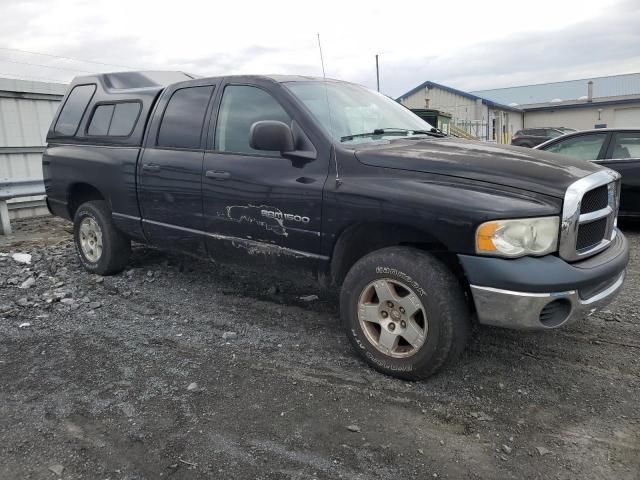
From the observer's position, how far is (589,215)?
3125 millimetres

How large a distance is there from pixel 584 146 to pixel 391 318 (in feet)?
20.0

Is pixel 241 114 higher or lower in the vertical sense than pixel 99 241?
higher

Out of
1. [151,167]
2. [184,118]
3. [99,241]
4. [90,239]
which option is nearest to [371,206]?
[184,118]

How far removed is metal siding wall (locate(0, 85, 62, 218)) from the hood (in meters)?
7.84

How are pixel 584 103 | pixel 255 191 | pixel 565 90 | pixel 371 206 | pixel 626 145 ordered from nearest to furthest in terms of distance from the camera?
pixel 371 206
pixel 255 191
pixel 626 145
pixel 584 103
pixel 565 90

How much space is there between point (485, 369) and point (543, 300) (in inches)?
33.0

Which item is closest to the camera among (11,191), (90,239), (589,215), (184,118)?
(589,215)

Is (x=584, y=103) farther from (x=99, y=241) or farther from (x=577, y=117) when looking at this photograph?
(x=99, y=241)

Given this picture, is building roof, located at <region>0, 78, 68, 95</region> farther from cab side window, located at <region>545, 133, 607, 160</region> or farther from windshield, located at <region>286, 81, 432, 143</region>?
cab side window, located at <region>545, 133, 607, 160</region>

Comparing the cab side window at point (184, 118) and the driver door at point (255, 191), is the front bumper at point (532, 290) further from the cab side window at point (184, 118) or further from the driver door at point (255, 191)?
the cab side window at point (184, 118)

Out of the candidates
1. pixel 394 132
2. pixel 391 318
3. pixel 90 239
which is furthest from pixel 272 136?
pixel 90 239

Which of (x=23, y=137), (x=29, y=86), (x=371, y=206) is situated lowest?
(x=371, y=206)

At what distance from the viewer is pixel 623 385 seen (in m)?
3.24

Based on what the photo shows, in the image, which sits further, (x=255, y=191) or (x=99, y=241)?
(x=99, y=241)
